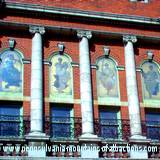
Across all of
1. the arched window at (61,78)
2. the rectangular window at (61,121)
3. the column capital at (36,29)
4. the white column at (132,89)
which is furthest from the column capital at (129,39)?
the rectangular window at (61,121)

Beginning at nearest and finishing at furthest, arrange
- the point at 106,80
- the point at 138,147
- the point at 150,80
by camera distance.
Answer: the point at 138,147, the point at 106,80, the point at 150,80

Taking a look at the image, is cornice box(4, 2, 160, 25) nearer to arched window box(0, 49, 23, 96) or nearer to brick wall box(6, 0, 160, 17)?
brick wall box(6, 0, 160, 17)

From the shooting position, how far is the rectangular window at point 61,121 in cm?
1844

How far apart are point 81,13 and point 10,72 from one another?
393cm

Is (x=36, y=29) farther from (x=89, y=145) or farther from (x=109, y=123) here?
(x=89, y=145)

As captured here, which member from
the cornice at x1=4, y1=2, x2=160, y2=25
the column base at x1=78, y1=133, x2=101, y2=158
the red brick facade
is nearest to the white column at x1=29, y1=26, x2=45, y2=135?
the red brick facade

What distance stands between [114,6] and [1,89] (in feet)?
20.9

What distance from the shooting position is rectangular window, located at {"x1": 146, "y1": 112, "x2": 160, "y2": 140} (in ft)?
63.5

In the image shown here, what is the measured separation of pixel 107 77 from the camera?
20172 millimetres

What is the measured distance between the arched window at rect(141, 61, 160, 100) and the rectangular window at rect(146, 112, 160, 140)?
751 mm

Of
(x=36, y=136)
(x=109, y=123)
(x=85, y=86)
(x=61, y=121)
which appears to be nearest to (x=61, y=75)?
(x=85, y=86)

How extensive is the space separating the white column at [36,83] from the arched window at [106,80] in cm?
254

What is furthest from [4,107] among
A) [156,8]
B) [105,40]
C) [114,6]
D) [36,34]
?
[156,8]

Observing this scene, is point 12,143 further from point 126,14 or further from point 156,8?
point 156,8
